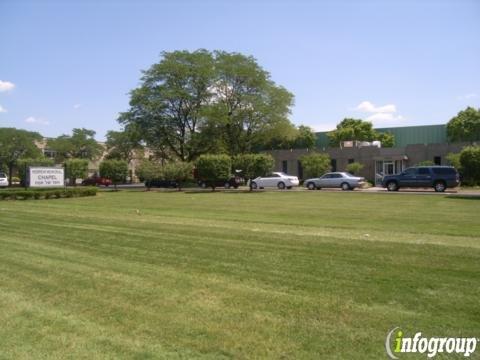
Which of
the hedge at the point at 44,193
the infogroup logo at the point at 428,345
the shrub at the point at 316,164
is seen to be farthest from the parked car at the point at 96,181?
the infogroup logo at the point at 428,345

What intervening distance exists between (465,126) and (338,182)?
127ft

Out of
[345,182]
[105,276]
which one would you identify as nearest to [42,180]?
[345,182]

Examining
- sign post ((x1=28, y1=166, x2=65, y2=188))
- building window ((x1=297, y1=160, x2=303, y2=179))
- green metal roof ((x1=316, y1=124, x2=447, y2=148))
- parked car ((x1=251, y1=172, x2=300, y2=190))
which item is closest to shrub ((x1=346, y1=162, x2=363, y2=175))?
building window ((x1=297, y1=160, x2=303, y2=179))

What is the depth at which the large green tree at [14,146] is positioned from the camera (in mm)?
69188

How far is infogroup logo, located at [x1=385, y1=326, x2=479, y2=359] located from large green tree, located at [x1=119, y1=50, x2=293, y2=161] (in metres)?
50.2

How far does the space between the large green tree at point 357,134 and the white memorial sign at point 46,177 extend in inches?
1971

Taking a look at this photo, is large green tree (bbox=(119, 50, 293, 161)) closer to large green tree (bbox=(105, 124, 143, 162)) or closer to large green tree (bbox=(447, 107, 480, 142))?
large green tree (bbox=(105, 124, 143, 162))

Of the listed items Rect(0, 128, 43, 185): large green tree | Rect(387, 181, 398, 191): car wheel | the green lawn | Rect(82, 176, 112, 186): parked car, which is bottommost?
the green lawn

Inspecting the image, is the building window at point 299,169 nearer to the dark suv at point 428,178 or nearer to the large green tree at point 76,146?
the dark suv at point 428,178

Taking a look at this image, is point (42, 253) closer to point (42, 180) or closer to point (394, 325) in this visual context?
point (394, 325)

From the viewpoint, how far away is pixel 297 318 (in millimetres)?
5016

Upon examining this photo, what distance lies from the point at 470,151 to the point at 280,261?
23.2m

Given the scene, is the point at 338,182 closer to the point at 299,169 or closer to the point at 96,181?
the point at 299,169

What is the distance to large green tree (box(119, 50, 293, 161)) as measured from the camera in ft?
182
